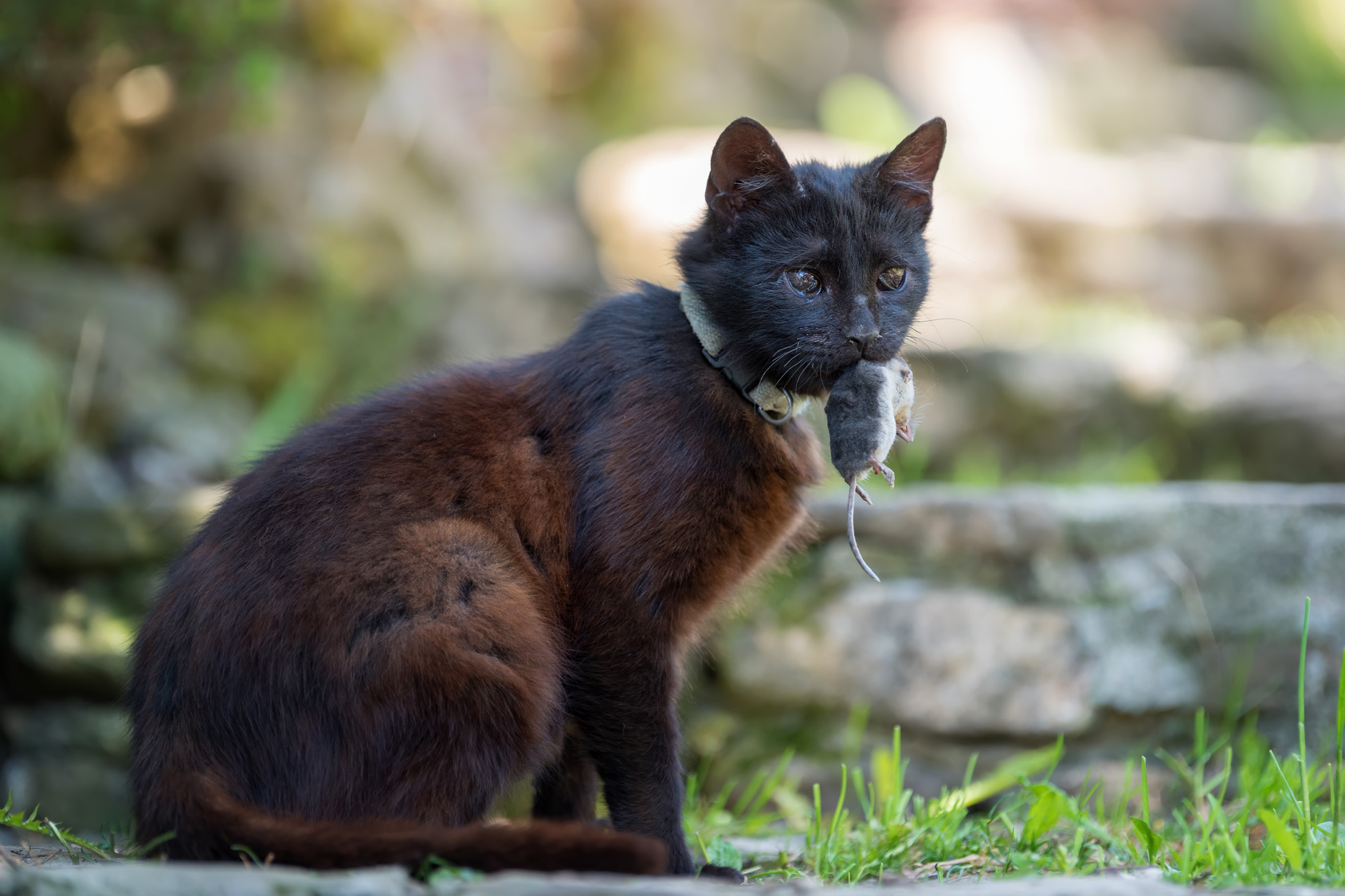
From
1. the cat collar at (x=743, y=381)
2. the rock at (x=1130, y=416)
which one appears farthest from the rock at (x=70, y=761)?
the rock at (x=1130, y=416)

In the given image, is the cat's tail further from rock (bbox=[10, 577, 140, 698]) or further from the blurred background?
rock (bbox=[10, 577, 140, 698])

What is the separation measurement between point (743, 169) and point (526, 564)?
3.70ft

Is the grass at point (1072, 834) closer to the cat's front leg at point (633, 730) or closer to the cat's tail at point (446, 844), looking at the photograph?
the cat's front leg at point (633, 730)

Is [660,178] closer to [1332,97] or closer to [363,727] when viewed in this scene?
[363,727]

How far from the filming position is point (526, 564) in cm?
256

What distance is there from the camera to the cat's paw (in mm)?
2539

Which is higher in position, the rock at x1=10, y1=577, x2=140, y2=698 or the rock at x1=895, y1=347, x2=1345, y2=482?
the rock at x1=895, y1=347, x2=1345, y2=482

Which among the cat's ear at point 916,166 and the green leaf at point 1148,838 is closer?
the green leaf at point 1148,838

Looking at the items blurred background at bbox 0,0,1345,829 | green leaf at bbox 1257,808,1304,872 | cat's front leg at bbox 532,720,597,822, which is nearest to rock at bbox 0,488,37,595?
blurred background at bbox 0,0,1345,829

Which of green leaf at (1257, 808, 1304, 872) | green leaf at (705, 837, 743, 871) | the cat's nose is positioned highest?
the cat's nose

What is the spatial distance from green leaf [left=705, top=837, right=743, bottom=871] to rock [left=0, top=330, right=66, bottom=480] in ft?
9.89

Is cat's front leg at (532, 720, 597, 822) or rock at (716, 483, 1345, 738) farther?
rock at (716, 483, 1345, 738)

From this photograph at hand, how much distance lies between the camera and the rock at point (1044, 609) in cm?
369

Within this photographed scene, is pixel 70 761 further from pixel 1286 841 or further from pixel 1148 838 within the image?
pixel 1286 841
